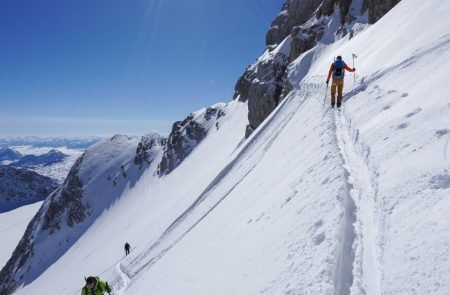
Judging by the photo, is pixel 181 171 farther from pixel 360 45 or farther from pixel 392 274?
pixel 392 274

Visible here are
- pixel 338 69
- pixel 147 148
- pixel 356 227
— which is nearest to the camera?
pixel 356 227

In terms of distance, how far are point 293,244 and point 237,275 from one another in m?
1.47

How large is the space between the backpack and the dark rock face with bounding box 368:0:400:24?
2282 cm

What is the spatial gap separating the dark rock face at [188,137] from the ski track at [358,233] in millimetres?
79532

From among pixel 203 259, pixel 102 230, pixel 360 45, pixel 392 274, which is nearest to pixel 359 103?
pixel 203 259

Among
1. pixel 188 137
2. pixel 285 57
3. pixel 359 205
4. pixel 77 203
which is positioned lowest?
pixel 77 203

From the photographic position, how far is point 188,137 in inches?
3713

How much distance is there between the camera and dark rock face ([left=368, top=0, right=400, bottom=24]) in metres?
33.6

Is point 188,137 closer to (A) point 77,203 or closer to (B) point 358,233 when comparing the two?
(A) point 77,203

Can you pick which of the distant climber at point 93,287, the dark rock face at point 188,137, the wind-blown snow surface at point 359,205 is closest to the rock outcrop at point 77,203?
the dark rock face at point 188,137

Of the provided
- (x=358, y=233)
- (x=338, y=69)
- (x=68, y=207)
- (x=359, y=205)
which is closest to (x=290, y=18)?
(x=338, y=69)

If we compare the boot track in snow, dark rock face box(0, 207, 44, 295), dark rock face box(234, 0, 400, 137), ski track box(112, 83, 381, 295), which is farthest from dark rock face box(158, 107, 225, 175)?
the boot track in snow

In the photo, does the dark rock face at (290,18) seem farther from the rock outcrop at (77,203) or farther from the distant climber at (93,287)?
the rock outcrop at (77,203)

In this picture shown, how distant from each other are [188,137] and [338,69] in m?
79.7
